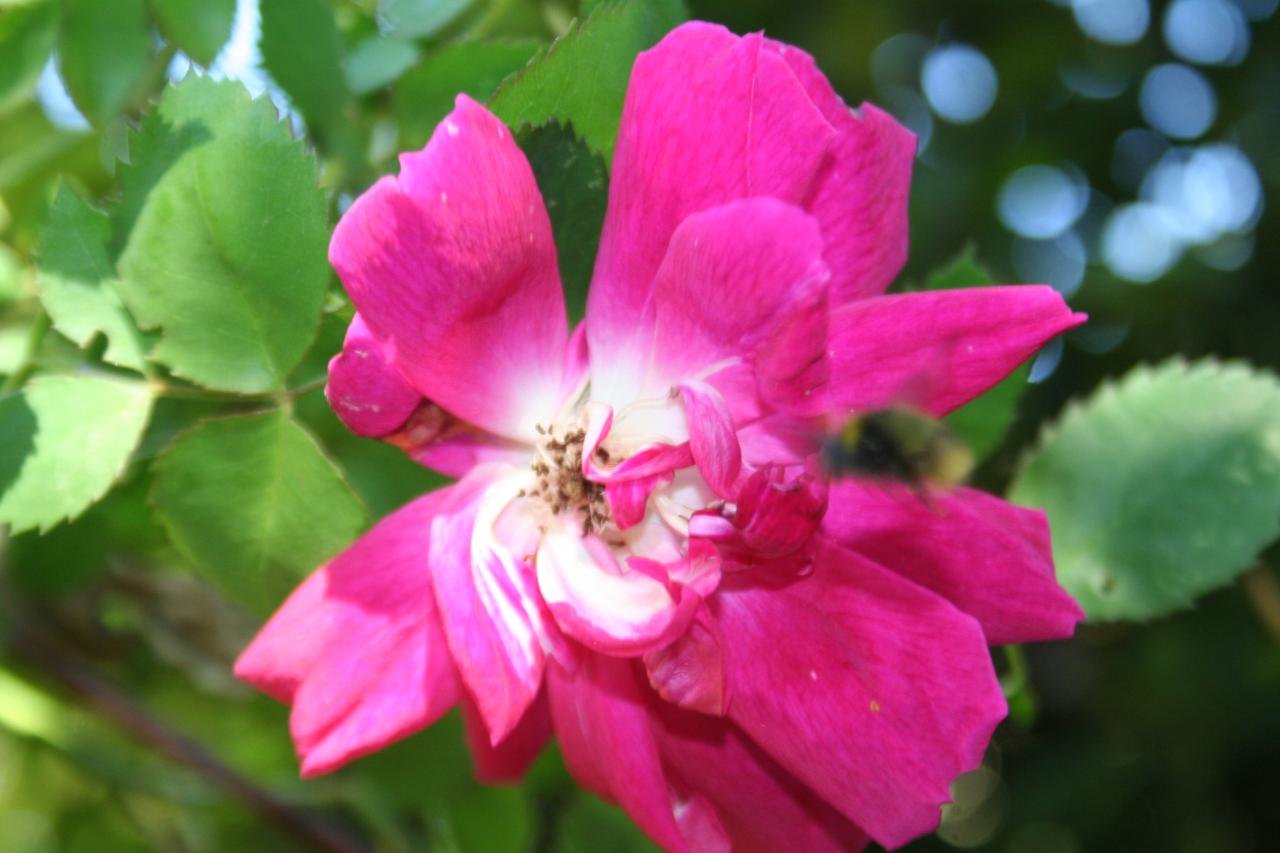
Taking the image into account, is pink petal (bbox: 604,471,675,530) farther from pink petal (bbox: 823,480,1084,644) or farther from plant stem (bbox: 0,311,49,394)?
plant stem (bbox: 0,311,49,394)

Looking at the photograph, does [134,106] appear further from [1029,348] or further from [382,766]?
[1029,348]

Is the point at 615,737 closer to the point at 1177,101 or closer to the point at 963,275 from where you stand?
the point at 963,275

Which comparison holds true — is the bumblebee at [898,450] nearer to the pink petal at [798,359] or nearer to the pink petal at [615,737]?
the pink petal at [798,359]

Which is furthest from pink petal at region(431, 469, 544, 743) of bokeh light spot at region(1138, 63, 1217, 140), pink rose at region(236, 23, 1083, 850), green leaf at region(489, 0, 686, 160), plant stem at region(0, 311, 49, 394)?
bokeh light spot at region(1138, 63, 1217, 140)

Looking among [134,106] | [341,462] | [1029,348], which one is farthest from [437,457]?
[134,106]

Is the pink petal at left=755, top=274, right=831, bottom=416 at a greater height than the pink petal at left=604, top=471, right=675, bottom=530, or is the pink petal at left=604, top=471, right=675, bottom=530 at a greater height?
the pink petal at left=755, top=274, right=831, bottom=416

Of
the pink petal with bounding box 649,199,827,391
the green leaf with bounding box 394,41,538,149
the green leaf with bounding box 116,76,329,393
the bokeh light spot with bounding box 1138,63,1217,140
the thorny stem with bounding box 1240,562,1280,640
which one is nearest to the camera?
the pink petal with bounding box 649,199,827,391

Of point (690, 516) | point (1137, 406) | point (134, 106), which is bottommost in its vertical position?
point (1137, 406)
